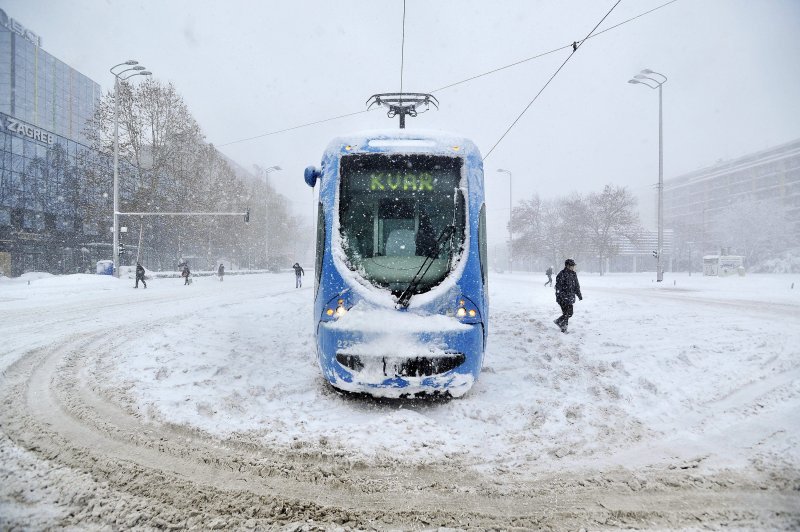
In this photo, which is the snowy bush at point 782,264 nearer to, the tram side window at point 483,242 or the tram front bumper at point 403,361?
the tram side window at point 483,242

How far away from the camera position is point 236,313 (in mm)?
11008

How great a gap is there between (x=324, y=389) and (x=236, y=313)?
699 centimetres

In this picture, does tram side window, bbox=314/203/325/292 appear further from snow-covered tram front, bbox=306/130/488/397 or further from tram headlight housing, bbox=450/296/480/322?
tram headlight housing, bbox=450/296/480/322

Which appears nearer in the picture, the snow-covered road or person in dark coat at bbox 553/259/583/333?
the snow-covered road

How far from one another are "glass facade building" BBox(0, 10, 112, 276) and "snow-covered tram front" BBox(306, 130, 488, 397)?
30.4m

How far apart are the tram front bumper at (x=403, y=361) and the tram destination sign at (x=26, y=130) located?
41890mm

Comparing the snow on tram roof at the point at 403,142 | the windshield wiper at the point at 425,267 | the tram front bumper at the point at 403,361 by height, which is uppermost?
the snow on tram roof at the point at 403,142

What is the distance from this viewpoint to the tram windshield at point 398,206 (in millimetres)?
4750

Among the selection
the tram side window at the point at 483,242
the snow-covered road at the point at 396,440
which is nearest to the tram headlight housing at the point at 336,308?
the snow-covered road at the point at 396,440

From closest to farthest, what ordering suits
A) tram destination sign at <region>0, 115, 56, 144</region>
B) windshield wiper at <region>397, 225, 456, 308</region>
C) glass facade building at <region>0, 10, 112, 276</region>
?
1. windshield wiper at <region>397, 225, 456, 308</region>
2. glass facade building at <region>0, 10, 112, 276</region>
3. tram destination sign at <region>0, 115, 56, 144</region>

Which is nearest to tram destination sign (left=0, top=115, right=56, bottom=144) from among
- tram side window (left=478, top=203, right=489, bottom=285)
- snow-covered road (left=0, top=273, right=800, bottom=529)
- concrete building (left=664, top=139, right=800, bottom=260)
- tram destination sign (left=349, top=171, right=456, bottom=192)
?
snow-covered road (left=0, top=273, right=800, bottom=529)

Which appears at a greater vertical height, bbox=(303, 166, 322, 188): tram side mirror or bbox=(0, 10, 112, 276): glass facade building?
bbox=(0, 10, 112, 276): glass facade building

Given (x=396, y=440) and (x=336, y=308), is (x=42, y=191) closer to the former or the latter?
(x=336, y=308)

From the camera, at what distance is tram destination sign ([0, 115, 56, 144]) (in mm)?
31688
